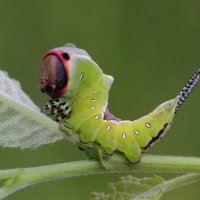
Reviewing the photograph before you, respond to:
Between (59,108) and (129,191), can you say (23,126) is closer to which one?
(59,108)

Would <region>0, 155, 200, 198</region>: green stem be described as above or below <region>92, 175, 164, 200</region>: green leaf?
above

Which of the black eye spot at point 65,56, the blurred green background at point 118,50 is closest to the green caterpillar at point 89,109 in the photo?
the black eye spot at point 65,56

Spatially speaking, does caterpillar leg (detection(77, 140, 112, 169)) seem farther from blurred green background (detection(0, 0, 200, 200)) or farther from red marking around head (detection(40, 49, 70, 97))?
blurred green background (detection(0, 0, 200, 200))

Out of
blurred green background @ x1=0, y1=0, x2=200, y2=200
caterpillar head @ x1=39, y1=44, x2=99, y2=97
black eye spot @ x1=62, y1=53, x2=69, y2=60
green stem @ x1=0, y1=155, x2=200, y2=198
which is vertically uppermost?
black eye spot @ x1=62, y1=53, x2=69, y2=60

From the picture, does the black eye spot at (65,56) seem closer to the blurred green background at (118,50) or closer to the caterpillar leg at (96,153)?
the caterpillar leg at (96,153)

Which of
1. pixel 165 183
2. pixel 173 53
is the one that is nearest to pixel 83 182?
pixel 173 53

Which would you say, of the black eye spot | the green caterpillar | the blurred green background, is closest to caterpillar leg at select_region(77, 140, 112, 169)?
the green caterpillar

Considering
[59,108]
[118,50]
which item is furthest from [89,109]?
[118,50]
